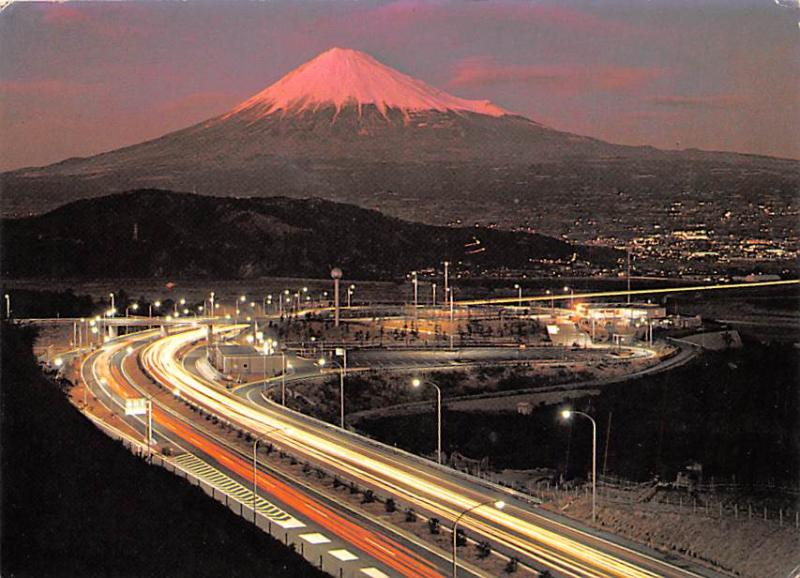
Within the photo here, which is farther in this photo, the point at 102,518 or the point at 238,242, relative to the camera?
the point at 238,242

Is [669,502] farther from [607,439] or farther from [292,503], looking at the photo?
[607,439]

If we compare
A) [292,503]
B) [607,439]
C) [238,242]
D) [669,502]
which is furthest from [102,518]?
[238,242]

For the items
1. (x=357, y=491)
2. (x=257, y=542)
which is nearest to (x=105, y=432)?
(x=357, y=491)

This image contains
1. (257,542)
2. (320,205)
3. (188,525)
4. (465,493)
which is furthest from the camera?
(320,205)

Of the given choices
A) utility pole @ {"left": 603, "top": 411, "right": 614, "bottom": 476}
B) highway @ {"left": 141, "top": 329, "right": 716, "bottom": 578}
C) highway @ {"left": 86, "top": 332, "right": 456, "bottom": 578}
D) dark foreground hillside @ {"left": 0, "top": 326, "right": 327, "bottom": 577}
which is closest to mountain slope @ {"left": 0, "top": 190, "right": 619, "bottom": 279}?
utility pole @ {"left": 603, "top": 411, "right": 614, "bottom": 476}

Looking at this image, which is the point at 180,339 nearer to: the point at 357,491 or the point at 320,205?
the point at 357,491

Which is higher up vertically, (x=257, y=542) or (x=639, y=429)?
(x=257, y=542)

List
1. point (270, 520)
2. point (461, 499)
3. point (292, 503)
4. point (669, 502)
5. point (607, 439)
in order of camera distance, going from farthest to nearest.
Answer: point (607, 439), point (669, 502), point (461, 499), point (292, 503), point (270, 520)
